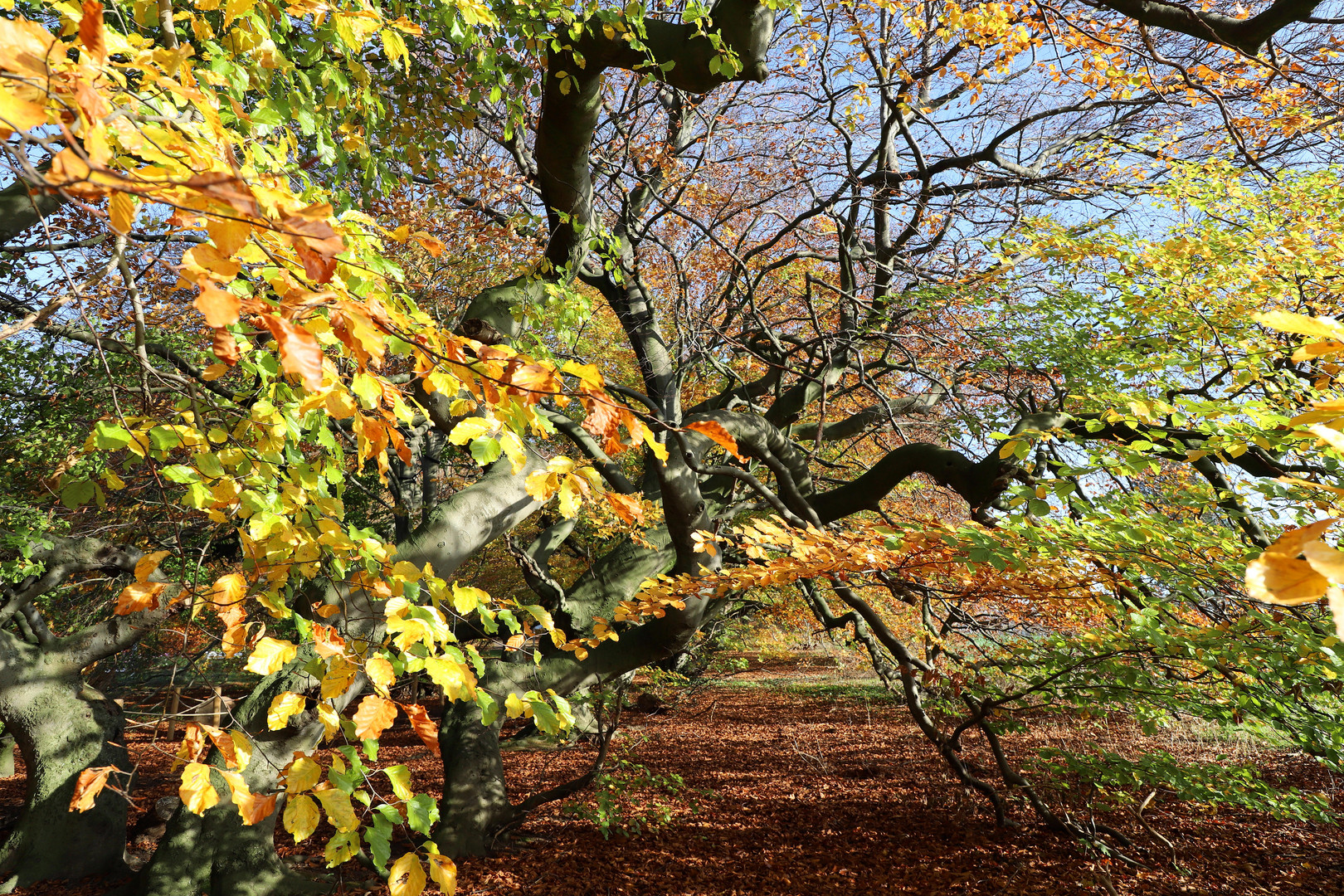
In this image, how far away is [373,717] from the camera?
171 cm

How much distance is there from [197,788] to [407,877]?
0.51 metres

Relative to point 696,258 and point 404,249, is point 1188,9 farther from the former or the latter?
point 404,249

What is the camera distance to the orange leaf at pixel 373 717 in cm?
167

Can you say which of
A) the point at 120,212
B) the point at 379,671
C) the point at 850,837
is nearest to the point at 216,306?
the point at 120,212

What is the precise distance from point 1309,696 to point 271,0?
202 inches

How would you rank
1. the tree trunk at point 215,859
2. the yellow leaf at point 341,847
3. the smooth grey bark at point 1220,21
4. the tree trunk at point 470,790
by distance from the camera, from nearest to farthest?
the yellow leaf at point 341,847
the smooth grey bark at point 1220,21
the tree trunk at point 215,859
the tree trunk at point 470,790

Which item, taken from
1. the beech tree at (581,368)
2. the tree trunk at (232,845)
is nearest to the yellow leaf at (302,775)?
the beech tree at (581,368)

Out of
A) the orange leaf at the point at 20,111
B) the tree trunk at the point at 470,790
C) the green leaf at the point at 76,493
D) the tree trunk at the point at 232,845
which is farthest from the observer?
the tree trunk at the point at 470,790

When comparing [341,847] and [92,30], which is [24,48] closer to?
[92,30]

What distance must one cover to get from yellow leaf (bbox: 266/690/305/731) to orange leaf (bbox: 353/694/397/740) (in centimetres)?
15

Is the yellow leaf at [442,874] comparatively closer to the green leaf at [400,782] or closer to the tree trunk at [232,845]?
the green leaf at [400,782]

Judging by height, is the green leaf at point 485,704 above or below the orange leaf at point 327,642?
below

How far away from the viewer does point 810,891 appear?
4.87m

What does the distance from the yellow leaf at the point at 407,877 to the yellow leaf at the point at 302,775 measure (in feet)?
0.90
